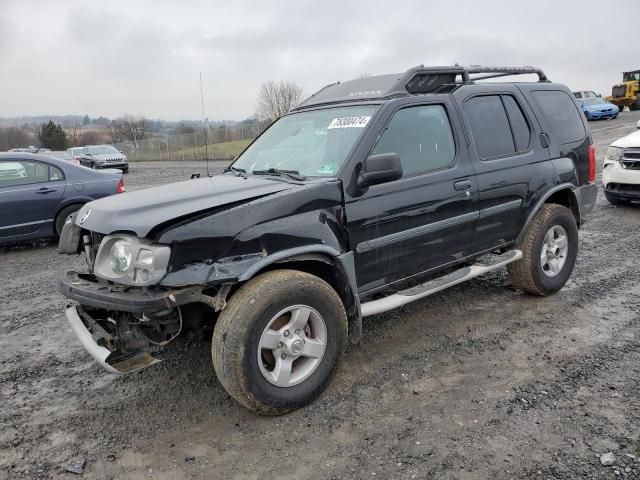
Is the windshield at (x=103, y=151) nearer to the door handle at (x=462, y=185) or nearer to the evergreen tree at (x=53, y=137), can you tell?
the door handle at (x=462, y=185)

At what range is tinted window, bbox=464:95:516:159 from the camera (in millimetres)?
4246

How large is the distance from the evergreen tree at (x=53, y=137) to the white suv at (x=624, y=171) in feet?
211

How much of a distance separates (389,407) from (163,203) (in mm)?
1888

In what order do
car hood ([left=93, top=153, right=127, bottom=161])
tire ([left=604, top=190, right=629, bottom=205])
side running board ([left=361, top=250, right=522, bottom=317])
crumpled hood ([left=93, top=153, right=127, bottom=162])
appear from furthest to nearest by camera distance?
car hood ([left=93, top=153, right=127, bottom=161]), crumpled hood ([left=93, top=153, right=127, bottom=162]), tire ([left=604, top=190, right=629, bottom=205]), side running board ([left=361, top=250, right=522, bottom=317])

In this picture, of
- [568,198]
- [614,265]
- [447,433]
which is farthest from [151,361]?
[614,265]

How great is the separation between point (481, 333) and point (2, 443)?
3.43m

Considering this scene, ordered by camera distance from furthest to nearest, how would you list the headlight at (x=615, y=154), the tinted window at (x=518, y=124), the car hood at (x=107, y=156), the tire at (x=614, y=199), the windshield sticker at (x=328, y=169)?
the car hood at (x=107, y=156) < the tire at (x=614, y=199) < the headlight at (x=615, y=154) < the tinted window at (x=518, y=124) < the windshield sticker at (x=328, y=169)

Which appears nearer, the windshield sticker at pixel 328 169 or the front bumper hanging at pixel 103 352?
the front bumper hanging at pixel 103 352

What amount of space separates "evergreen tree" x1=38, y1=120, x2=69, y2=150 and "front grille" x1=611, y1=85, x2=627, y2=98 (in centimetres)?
5806

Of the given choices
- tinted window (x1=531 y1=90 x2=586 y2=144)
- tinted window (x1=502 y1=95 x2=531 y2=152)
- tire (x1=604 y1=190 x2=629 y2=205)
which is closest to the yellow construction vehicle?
tire (x1=604 y1=190 x2=629 y2=205)

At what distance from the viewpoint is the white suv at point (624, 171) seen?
27.8 ft

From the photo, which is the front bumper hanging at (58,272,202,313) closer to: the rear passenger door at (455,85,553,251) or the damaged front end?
the damaged front end

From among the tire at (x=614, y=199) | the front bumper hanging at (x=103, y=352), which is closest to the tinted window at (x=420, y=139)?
the front bumper hanging at (x=103, y=352)

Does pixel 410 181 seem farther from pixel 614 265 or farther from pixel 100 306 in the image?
pixel 614 265
